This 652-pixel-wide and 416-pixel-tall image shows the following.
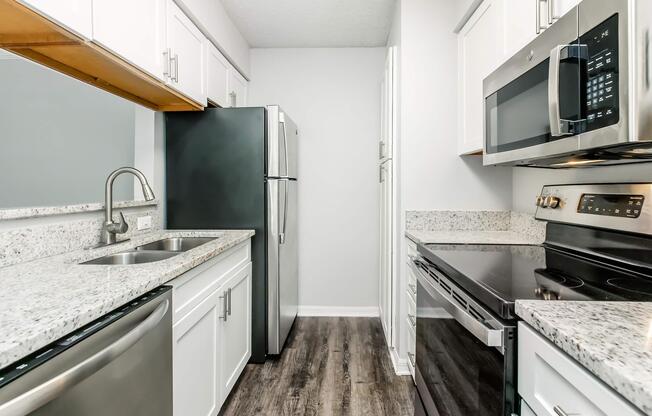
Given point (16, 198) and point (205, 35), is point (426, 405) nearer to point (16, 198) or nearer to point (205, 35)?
point (16, 198)

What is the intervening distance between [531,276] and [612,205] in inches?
18.7

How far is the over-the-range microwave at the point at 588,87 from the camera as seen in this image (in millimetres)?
812

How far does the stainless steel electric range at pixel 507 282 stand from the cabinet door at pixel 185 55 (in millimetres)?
1547

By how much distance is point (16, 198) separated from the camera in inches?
62.2

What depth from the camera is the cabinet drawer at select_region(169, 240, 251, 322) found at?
4.36ft

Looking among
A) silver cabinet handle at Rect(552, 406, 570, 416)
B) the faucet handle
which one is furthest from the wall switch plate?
silver cabinet handle at Rect(552, 406, 570, 416)

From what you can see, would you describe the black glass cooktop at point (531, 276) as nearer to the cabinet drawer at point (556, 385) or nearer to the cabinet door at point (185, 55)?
the cabinet drawer at point (556, 385)

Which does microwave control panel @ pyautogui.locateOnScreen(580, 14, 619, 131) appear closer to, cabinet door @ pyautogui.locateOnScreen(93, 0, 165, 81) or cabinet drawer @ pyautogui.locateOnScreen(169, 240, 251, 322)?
cabinet drawer @ pyautogui.locateOnScreen(169, 240, 251, 322)

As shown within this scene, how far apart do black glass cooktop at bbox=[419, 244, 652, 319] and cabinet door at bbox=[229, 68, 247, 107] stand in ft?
6.82

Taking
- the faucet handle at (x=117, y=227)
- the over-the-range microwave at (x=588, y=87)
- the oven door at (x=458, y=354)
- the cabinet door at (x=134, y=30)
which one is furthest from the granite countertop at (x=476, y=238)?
the cabinet door at (x=134, y=30)

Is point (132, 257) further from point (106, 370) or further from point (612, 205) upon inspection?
point (612, 205)

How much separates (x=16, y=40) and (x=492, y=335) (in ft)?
5.89

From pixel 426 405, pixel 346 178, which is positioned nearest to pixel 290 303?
pixel 346 178

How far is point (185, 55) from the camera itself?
Result: 209cm
